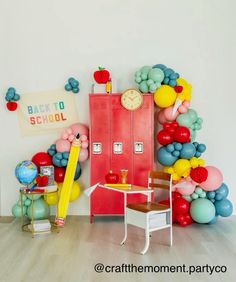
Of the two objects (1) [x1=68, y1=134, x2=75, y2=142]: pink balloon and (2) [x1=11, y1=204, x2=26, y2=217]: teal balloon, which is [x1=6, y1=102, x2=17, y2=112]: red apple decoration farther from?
(2) [x1=11, y1=204, x2=26, y2=217]: teal balloon

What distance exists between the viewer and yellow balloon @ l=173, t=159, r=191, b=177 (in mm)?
4695

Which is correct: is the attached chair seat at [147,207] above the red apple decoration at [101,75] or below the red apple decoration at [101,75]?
below

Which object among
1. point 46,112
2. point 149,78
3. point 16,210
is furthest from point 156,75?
point 16,210

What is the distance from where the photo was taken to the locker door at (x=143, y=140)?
4.89m

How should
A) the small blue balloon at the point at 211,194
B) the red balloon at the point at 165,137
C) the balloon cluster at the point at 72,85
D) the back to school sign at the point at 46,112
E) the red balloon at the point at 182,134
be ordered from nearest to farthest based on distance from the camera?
the red balloon at the point at 182,134 → the red balloon at the point at 165,137 → the small blue balloon at the point at 211,194 → the balloon cluster at the point at 72,85 → the back to school sign at the point at 46,112

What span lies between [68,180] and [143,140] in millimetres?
1168

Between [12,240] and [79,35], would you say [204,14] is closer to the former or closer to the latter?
[79,35]

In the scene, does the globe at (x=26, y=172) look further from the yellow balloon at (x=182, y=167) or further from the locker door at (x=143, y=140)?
the yellow balloon at (x=182, y=167)

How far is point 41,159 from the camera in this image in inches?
195

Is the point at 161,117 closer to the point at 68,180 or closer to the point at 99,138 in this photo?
the point at 99,138

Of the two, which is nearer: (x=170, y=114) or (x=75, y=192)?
(x=170, y=114)

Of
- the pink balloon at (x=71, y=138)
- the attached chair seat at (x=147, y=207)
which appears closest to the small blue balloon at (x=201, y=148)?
the attached chair seat at (x=147, y=207)

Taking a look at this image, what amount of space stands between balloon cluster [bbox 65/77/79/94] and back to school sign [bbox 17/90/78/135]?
0.14 m

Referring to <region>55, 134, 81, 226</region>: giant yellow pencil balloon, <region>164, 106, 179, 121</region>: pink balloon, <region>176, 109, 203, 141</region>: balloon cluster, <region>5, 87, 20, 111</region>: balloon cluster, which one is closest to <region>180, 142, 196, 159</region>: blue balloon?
<region>176, 109, 203, 141</region>: balloon cluster
